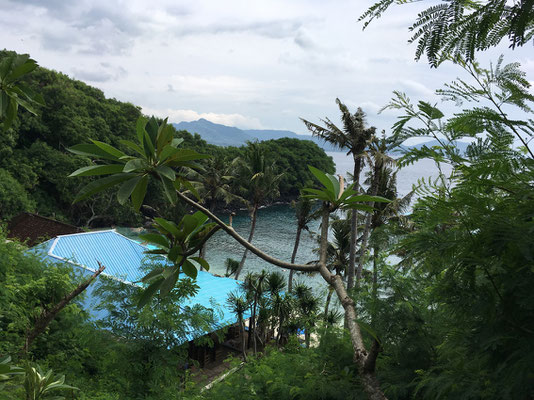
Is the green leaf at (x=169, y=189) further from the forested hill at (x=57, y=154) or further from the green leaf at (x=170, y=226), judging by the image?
the forested hill at (x=57, y=154)

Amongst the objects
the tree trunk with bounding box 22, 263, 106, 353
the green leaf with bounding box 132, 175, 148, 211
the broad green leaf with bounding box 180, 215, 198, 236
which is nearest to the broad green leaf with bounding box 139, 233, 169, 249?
the broad green leaf with bounding box 180, 215, 198, 236

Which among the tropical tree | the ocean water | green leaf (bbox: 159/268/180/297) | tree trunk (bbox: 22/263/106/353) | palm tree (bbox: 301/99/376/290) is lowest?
the ocean water

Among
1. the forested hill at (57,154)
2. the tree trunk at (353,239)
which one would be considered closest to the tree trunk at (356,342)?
the tree trunk at (353,239)

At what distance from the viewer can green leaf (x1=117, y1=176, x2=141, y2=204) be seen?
1412 mm

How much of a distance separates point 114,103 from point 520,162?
136 ft

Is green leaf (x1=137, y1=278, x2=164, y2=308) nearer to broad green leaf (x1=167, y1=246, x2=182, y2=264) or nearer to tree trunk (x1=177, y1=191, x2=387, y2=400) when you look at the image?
broad green leaf (x1=167, y1=246, x2=182, y2=264)

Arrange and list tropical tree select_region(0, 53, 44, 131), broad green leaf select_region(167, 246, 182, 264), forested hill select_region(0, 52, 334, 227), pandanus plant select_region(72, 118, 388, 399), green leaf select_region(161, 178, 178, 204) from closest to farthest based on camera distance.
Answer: pandanus plant select_region(72, 118, 388, 399), green leaf select_region(161, 178, 178, 204), broad green leaf select_region(167, 246, 182, 264), tropical tree select_region(0, 53, 44, 131), forested hill select_region(0, 52, 334, 227)

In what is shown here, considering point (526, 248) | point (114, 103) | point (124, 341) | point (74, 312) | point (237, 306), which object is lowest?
point (237, 306)

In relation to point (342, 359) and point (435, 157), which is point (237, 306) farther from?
point (435, 157)

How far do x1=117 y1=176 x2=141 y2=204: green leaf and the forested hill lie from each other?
2179cm

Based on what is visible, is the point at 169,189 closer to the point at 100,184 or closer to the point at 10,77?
the point at 100,184

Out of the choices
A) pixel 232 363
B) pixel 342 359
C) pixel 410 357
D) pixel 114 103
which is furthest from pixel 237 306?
pixel 114 103

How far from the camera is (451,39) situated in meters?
1.88

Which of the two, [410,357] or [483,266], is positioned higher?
[483,266]
